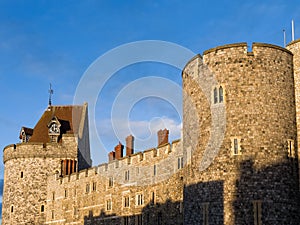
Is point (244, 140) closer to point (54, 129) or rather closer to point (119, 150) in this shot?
point (119, 150)

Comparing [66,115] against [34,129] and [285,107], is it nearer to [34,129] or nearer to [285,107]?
[34,129]

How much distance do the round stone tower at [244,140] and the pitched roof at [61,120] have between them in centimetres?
2629

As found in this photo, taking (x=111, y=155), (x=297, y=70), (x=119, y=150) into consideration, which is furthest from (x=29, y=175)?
(x=297, y=70)

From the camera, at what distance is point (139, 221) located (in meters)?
32.4

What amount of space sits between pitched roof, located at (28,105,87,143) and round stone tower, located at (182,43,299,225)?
26.3 metres

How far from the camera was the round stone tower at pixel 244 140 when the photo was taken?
2105 cm

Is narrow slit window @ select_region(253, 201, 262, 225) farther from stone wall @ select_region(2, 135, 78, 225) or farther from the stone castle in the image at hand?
stone wall @ select_region(2, 135, 78, 225)

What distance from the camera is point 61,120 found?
4831 cm

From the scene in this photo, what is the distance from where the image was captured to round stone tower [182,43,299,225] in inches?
829

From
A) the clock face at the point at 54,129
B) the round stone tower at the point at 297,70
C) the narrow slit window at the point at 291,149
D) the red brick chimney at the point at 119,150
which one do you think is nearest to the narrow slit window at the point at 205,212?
the narrow slit window at the point at 291,149

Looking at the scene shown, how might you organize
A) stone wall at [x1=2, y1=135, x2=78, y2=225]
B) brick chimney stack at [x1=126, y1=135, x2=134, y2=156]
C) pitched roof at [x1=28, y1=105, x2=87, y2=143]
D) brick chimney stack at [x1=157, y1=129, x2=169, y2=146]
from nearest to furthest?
1. brick chimney stack at [x1=157, y1=129, x2=169, y2=146]
2. brick chimney stack at [x1=126, y1=135, x2=134, y2=156]
3. stone wall at [x1=2, y1=135, x2=78, y2=225]
4. pitched roof at [x1=28, y1=105, x2=87, y2=143]

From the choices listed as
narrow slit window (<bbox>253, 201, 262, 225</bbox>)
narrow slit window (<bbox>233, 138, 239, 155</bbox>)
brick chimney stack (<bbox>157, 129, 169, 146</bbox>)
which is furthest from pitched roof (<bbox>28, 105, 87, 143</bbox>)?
narrow slit window (<bbox>253, 201, 262, 225</bbox>)

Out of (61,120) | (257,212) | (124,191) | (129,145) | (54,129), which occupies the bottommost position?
(257,212)

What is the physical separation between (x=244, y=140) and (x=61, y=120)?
96.8 feet
